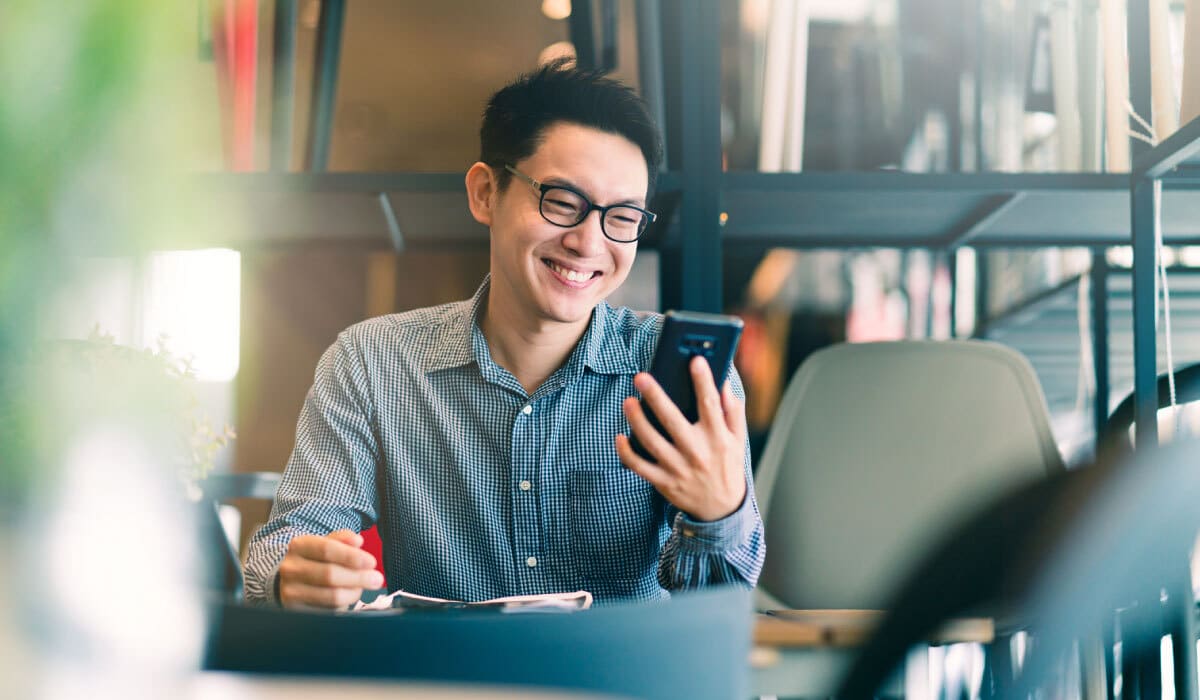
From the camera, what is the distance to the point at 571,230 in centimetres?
127

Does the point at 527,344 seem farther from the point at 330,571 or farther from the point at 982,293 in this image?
the point at 982,293

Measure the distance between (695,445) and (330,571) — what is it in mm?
372

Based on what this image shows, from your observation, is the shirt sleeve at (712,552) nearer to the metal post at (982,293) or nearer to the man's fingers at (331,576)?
the man's fingers at (331,576)

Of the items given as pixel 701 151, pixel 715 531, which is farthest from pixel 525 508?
pixel 701 151

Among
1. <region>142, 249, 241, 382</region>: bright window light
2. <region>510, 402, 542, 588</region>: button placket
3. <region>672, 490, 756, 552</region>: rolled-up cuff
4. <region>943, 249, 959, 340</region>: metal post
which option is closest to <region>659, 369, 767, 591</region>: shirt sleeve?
<region>672, 490, 756, 552</region>: rolled-up cuff

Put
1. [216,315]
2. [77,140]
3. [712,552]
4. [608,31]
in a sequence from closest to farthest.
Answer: [77,140], [712,552], [608,31], [216,315]

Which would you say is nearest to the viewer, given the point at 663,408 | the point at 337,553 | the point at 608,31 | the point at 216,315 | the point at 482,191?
the point at 337,553

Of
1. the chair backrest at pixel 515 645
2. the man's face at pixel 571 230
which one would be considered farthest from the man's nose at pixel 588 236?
A: the chair backrest at pixel 515 645

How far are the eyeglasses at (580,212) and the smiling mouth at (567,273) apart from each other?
55 millimetres

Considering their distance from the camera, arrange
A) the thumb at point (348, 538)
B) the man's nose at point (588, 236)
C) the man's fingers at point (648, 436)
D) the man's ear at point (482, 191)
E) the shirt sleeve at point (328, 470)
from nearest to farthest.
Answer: the thumb at point (348, 538), the man's fingers at point (648, 436), the shirt sleeve at point (328, 470), the man's nose at point (588, 236), the man's ear at point (482, 191)

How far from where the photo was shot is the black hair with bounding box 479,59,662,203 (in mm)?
1312

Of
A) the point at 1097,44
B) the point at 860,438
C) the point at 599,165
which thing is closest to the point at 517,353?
the point at 599,165

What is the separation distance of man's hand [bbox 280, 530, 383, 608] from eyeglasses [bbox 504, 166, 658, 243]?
56 cm

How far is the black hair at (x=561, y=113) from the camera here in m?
1.31
